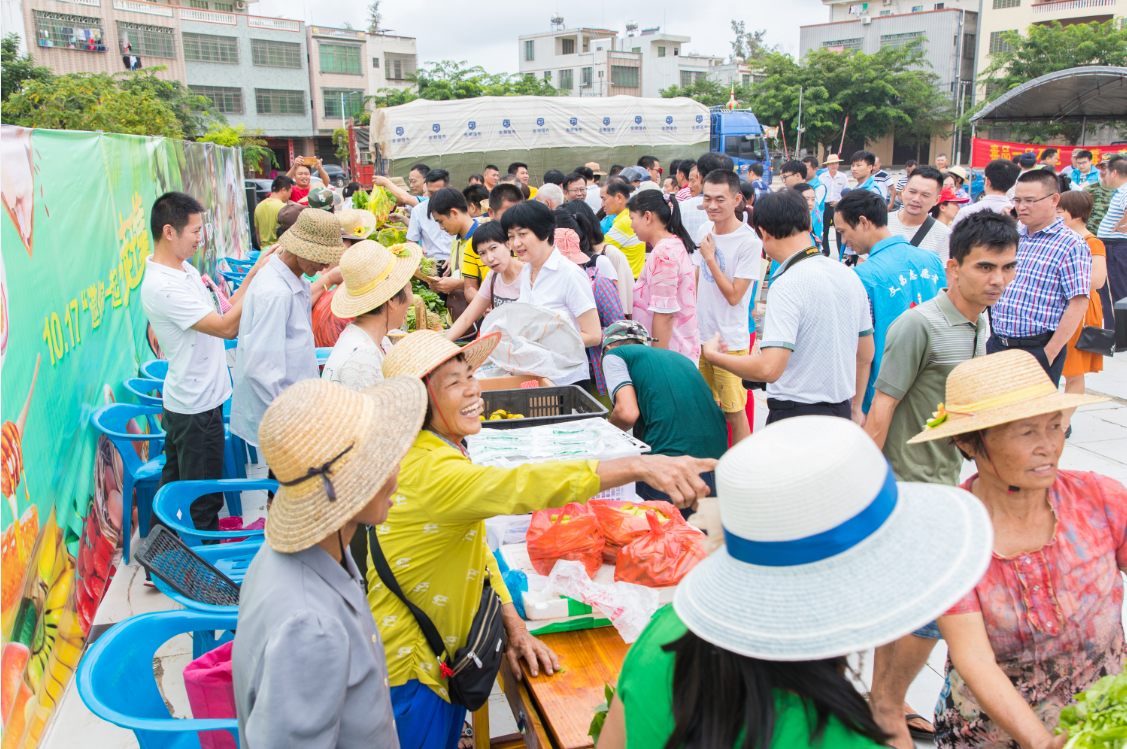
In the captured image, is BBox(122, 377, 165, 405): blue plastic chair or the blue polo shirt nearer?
the blue polo shirt

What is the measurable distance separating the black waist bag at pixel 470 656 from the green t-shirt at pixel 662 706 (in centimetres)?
89

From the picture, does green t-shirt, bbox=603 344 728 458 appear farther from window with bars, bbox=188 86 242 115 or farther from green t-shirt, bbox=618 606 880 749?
window with bars, bbox=188 86 242 115

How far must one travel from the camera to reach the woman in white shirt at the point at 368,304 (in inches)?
126

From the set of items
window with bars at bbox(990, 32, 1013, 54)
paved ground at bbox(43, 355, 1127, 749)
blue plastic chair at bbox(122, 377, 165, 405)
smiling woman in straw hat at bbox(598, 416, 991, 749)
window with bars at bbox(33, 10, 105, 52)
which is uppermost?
window with bars at bbox(33, 10, 105, 52)

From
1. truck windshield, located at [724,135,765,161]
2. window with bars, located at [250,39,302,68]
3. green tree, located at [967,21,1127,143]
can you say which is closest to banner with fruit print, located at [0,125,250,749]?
truck windshield, located at [724,135,765,161]

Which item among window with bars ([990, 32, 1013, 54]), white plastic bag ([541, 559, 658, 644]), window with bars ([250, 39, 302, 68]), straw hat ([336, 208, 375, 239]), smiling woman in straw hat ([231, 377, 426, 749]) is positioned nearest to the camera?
smiling woman in straw hat ([231, 377, 426, 749])

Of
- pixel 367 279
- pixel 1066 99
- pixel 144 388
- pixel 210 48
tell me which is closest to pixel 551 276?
pixel 367 279

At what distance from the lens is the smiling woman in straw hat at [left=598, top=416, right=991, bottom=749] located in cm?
106

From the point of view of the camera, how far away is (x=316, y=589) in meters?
1.48

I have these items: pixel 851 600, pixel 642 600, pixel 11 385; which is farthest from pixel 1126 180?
→ pixel 11 385

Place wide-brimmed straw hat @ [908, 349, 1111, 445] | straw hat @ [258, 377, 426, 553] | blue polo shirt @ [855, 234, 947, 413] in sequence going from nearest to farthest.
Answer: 1. straw hat @ [258, 377, 426, 553]
2. wide-brimmed straw hat @ [908, 349, 1111, 445]
3. blue polo shirt @ [855, 234, 947, 413]

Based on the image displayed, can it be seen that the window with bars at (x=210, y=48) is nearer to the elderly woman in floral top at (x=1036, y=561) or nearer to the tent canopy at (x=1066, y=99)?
the tent canopy at (x=1066, y=99)

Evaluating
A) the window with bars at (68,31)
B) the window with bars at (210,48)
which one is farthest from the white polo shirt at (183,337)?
the window with bars at (210,48)

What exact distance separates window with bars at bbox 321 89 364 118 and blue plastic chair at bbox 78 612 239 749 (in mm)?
49200
